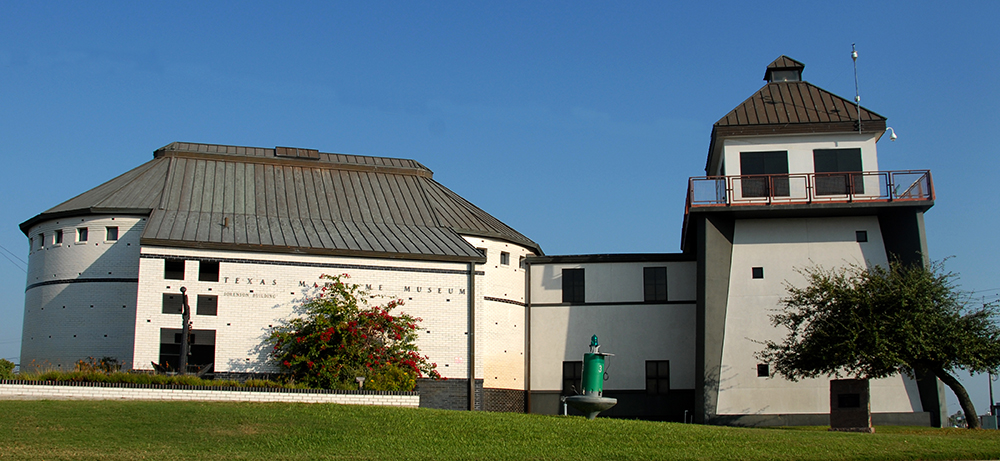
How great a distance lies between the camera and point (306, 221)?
107ft

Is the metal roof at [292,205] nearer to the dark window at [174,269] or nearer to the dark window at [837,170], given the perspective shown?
the dark window at [174,269]

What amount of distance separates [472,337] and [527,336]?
14.8ft

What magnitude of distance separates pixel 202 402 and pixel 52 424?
4.50 metres

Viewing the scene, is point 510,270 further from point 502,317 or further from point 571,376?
point 571,376

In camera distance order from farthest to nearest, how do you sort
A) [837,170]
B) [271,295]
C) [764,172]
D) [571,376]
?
[571,376] → [764,172] → [837,170] → [271,295]

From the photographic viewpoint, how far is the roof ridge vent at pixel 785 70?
111 ft

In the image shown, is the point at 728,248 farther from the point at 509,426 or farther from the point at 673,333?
the point at 509,426

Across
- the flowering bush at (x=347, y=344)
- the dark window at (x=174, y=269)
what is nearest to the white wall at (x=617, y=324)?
the flowering bush at (x=347, y=344)

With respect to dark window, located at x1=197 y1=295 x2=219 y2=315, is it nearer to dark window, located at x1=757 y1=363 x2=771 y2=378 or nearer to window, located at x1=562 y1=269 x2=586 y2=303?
window, located at x1=562 y1=269 x2=586 y2=303

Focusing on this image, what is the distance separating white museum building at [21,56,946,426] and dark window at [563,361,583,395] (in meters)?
0.08

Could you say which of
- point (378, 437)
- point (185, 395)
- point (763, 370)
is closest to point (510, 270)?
point (763, 370)

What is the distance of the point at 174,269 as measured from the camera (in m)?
29.2

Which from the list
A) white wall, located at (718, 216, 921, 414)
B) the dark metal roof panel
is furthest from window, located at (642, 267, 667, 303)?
the dark metal roof panel

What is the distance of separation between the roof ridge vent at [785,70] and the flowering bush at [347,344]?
1563 centimetres
